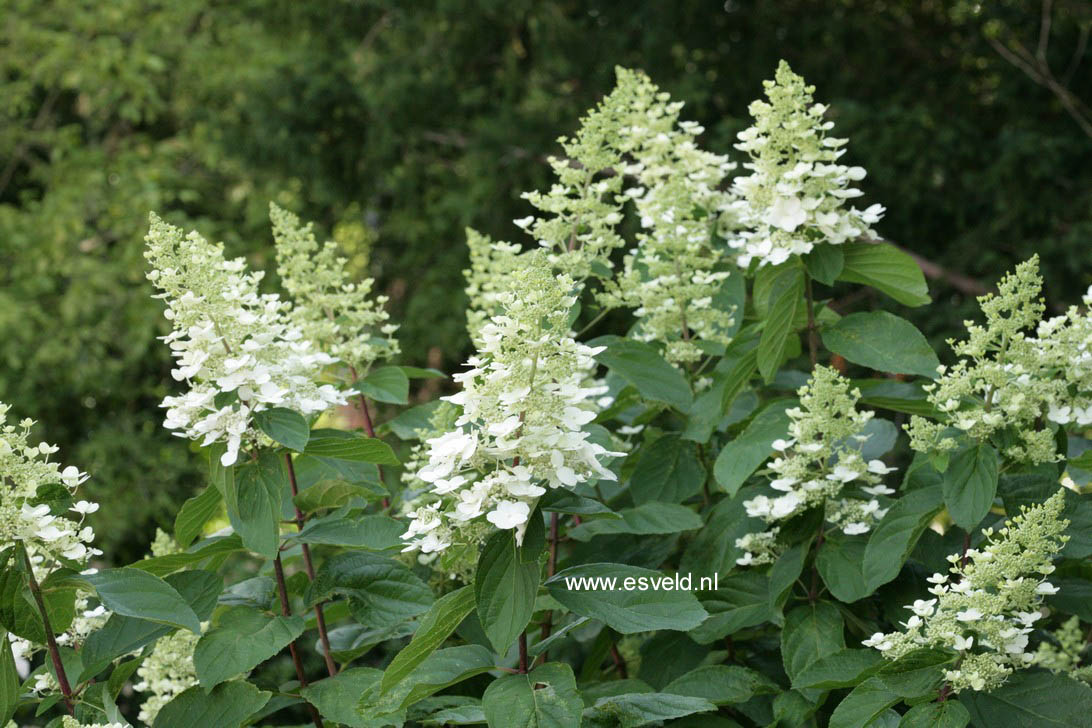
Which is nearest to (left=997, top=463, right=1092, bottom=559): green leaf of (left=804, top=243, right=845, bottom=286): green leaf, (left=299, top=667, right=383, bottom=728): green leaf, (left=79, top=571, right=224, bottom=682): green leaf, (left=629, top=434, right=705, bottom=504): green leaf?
(left=804, top=243, right=845, bottom=286): green leaf

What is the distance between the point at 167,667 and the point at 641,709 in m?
0.99

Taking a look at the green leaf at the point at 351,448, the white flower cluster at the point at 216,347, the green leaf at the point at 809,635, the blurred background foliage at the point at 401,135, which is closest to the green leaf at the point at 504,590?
the green leaf at the point at 351,448

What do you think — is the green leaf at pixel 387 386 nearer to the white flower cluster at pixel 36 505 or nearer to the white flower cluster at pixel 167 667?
the white flower cluster at pixel 167 667

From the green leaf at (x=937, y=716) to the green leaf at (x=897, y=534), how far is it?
24cm

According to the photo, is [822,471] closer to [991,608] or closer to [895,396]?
[895,396]

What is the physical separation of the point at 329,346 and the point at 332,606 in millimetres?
663

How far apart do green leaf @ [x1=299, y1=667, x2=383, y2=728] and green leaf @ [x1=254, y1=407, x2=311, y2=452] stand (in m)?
0.39

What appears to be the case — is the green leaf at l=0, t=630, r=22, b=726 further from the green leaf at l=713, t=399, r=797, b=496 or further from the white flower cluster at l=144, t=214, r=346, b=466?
the green leaf at l=713, t=399, r=797, b=496

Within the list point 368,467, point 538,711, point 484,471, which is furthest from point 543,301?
point 368,467

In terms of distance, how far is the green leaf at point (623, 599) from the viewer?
1749 mm

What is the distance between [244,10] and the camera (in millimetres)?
9148

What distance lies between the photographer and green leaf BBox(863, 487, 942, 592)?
2.02 meters

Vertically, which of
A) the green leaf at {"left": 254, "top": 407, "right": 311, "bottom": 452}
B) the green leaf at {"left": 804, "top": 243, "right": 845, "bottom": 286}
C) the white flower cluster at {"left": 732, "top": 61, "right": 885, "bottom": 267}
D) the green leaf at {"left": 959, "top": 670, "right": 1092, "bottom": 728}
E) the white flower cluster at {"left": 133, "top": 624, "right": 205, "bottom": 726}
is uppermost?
the white flower cluster at {"left": 732, "top": 61, "right": 885, "bottom": 267}

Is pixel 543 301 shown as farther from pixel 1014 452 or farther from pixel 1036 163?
pixel 1036 163
